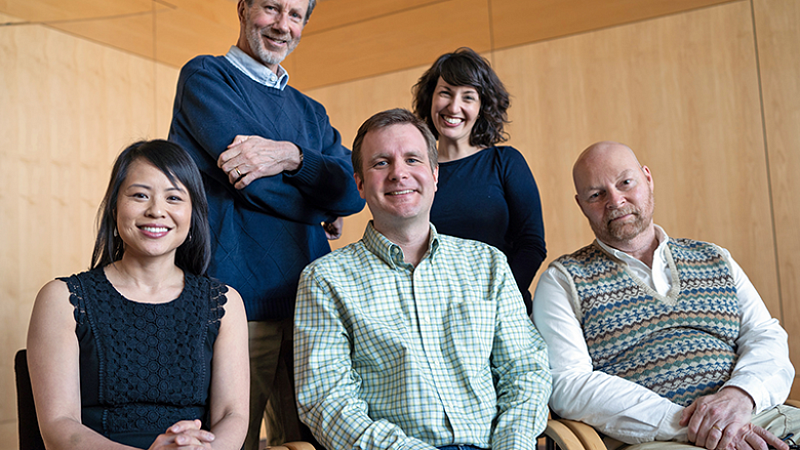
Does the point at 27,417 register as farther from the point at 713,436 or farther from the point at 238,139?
the point at 713,436

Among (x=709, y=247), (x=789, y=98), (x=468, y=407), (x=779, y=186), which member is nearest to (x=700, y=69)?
(x=789, y=98)

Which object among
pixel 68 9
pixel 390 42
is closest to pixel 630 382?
pixel 68 9

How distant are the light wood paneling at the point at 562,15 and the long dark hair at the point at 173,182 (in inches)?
139

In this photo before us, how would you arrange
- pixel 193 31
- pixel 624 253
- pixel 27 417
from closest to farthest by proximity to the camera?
1. pixel 27 417
2. pixel 624 253
3. pixel 193 31

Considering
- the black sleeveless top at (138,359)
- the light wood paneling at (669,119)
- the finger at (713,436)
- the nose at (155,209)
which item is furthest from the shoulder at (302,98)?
the light wood paneling at (669,119)

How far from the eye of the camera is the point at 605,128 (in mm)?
4500

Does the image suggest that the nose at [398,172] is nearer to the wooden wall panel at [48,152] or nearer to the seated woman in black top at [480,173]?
the seated woman in black top at [480,173]

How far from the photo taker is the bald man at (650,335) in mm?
1839

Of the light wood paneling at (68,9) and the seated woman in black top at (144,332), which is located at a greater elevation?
the light wood paneling at (68,9)

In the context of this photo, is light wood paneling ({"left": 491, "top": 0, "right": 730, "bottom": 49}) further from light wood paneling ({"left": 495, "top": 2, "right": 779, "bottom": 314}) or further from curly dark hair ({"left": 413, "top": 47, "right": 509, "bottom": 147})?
curly dark hair ({"left": 413, "top": 47, "right": 509, "bottom": 147})

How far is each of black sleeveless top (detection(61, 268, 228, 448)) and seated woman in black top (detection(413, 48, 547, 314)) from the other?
104cm

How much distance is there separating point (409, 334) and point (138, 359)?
727mm

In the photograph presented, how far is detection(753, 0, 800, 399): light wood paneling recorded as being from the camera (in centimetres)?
394

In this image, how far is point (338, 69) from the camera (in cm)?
567
